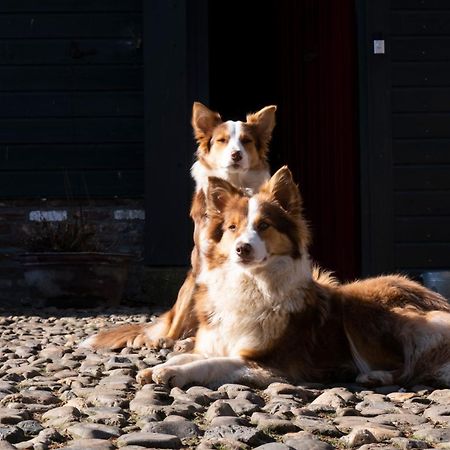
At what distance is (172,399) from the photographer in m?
3.90

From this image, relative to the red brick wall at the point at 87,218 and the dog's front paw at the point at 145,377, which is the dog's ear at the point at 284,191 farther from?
the red brick wall at the point at 87,218

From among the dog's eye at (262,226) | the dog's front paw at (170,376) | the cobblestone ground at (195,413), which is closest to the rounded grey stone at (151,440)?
the cobblestone ground at (195,413)

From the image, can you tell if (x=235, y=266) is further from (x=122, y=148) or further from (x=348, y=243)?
(x=348, y=243)

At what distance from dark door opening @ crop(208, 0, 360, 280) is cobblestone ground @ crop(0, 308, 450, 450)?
209 inches

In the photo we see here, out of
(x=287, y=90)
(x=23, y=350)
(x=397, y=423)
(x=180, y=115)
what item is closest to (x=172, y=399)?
(x=397, y=423)

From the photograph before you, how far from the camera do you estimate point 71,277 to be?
8219 millimetres

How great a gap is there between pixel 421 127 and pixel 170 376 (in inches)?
222

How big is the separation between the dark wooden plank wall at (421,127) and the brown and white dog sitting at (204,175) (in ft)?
9.78

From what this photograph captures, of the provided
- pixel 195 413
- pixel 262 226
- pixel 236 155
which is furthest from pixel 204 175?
pixel 195 413

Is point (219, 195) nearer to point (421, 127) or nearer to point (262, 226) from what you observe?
point (262, 226)

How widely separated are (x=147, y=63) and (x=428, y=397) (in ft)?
18.0

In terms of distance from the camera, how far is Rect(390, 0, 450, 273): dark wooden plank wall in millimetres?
9109

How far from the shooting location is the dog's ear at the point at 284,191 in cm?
471

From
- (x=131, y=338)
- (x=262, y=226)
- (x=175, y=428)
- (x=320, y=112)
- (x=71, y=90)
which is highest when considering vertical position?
(x=71, y=90)
